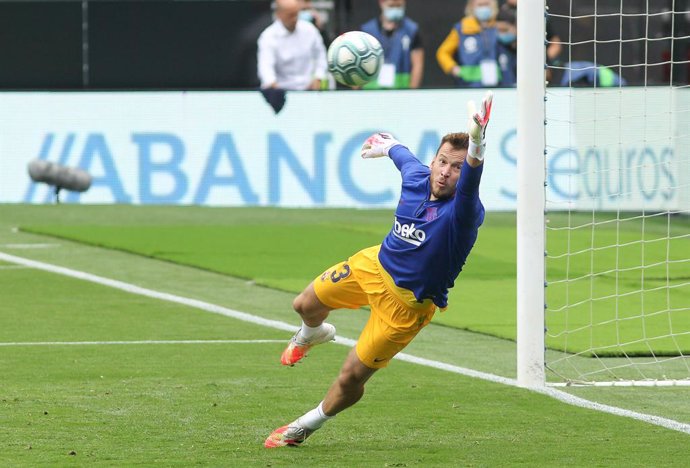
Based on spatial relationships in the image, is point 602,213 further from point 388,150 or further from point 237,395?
Result: point 388,150

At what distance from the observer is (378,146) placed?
8234 millimetres

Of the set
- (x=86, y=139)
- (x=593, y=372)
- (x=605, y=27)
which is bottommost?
(x=593, y=372)

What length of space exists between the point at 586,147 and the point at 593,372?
11140 millimetres

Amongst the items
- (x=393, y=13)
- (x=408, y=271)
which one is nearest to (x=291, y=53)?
(x=393, y=13)

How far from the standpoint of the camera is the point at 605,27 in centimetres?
2234

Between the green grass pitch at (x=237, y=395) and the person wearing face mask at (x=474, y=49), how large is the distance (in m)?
7.55

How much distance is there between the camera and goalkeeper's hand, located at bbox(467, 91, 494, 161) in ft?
22.8

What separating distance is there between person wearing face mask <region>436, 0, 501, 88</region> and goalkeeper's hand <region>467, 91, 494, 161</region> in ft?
50.0

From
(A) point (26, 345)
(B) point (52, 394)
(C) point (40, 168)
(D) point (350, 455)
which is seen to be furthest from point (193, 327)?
(C) point (40, 168)

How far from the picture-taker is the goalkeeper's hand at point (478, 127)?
6.94 metres

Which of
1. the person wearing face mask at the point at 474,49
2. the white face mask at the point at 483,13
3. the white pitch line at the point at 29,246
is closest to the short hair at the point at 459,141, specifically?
the white pitch line at the point at 29,246

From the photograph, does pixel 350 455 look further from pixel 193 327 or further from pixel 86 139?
pixel 86 139

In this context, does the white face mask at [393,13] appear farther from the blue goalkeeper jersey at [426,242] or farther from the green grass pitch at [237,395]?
the blue goalkeeper jersey at [426,242]

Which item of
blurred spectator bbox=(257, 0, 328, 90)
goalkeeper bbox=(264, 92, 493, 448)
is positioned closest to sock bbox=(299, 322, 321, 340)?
goalkeeper bbox=(264, 92, 493, 448)
